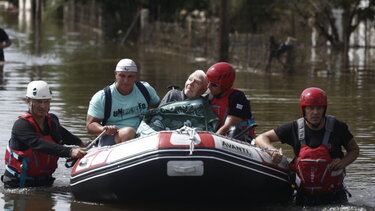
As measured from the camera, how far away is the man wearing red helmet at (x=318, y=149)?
9289 mm

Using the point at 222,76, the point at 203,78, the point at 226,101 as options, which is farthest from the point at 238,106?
the point at 203,78

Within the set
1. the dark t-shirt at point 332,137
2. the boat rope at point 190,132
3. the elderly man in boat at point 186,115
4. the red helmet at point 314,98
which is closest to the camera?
the boat rope at point 190,132

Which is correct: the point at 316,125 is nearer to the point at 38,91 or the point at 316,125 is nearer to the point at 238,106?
the point at 238,106

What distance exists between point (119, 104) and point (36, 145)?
45.2 inches

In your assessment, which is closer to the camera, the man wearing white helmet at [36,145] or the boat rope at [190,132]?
the boat rope at [190,132]

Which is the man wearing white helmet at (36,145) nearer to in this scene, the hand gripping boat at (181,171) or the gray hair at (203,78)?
the hand gripping boat at (181,171)

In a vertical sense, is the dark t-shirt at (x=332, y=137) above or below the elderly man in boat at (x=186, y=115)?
below

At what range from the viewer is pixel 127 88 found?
1050 cm

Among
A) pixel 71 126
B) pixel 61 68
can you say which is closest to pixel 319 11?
pixel 61 68

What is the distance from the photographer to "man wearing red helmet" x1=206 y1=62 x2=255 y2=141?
10.3 meters

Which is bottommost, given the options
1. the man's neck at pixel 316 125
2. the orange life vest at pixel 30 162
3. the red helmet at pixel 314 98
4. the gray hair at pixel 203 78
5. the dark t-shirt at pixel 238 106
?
the orange life vest at pixel 30 162

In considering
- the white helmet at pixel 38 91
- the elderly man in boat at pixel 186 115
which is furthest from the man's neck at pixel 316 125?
the white helmet at pixel 38 91

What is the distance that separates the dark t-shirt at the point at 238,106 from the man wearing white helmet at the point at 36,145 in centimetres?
160

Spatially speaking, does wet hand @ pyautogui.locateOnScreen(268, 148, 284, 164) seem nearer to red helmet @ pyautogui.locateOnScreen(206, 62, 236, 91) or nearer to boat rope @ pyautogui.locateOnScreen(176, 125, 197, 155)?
boat rope @ pyautogui.locateOnScreen(176, 125, 197, 155)
